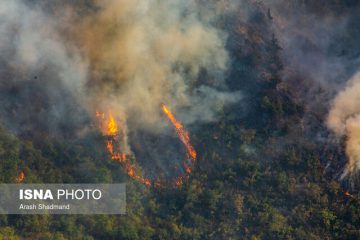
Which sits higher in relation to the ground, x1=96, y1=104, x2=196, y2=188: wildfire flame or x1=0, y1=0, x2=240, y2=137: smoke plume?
x1=0, y1=0, x2=240, y2=137: smoke plume

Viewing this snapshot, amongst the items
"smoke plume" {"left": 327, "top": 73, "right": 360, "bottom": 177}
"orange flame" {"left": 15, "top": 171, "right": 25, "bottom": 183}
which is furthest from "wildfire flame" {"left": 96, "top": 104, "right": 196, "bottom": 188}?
"smoke plume" {"left": 327, "top": 73, "right": 360, "bottom": 177}

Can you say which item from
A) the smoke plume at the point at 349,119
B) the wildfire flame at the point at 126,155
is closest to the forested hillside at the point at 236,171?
the wildfire flame at the point at 126,155

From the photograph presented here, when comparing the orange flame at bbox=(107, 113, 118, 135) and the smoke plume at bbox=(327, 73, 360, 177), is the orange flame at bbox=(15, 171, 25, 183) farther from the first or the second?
the smoke plume at bbox=(327, 73, 360, 177)

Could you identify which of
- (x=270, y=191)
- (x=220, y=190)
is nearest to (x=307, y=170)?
(x=270, y=191)

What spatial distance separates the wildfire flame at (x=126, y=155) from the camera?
75000mm

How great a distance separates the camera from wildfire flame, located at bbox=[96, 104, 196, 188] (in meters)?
75.0

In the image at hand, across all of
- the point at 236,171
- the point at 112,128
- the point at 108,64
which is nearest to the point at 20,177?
the point at 112,128

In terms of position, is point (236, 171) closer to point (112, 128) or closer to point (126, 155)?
point (126, 155)

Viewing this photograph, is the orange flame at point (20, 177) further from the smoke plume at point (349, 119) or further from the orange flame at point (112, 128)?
the smoke plume at point (349, 119)

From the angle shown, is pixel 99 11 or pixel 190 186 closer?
pixel 190 186

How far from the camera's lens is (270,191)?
73.5 metres

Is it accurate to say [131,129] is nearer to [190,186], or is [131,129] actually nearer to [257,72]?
[190,186]

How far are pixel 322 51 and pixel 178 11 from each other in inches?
754

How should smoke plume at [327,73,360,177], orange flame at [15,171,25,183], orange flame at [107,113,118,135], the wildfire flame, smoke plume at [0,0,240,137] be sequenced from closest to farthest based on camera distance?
1. orange flame at [15,171,25,183]
2. smoke plume at [327,73,360,177]
3. the wildfire flame
4. orange flame at [107,113,118,135]
5. smoke plume at [0,0,240,137]
